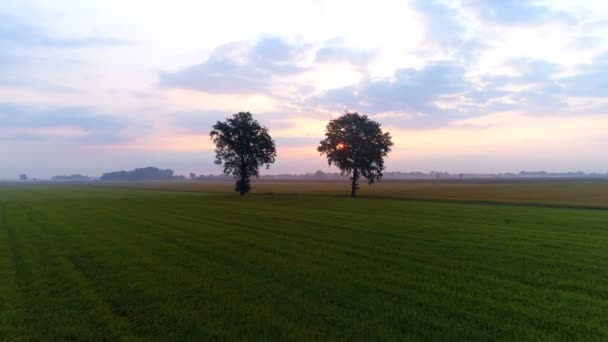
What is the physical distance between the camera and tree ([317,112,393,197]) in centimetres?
6022

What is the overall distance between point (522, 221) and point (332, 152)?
38.5m

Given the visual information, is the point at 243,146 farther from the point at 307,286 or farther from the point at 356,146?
the point at 307,286

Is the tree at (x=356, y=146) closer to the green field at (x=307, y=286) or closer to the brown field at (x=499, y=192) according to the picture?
the brown field at (x=499, y=192)

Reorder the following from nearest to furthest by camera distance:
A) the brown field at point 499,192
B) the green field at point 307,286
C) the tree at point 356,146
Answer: the green field at point 307,286 → the brown field at point 499,192 → the tree at point 356,146

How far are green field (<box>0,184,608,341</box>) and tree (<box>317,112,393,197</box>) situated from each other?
41179 mm

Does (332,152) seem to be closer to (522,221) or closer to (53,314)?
(522,221)

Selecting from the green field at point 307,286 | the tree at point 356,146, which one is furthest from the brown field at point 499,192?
the green field at point 307,286

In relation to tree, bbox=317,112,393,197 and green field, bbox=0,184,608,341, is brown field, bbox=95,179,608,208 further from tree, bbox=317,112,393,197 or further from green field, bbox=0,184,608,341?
green field, bbox=0,184,608,341

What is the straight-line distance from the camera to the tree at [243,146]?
6069 centimetres

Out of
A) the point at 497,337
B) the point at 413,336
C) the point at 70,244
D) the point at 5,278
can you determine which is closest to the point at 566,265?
the point at 497,337

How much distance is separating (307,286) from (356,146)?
51.4 meters

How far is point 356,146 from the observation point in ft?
197

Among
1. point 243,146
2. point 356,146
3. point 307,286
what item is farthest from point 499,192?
point 307,286

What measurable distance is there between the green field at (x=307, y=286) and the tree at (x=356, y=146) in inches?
1621
